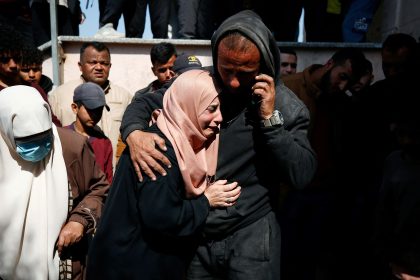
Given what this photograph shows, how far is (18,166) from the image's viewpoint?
2.25 meters

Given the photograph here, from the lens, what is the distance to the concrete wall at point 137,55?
4.84m

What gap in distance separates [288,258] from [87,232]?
1.84 metres

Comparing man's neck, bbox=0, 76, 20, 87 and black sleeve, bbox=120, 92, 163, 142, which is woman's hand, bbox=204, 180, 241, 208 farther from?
man's neck, bbox=0, 76, 20, 87

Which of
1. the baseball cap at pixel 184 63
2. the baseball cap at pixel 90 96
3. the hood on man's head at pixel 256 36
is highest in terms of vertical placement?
the hood on man's head at pixel 256 36

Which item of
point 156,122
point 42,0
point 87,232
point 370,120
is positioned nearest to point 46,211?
point 87,232

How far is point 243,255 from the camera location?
6.81 feet

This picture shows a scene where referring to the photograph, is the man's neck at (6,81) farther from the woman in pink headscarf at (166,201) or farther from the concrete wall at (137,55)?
the woman in pink headscarf at (166,201)

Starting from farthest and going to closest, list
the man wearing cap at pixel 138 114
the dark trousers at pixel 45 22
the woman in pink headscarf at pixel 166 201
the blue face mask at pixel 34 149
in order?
the dark trousers at pixel 45 22, the blue face mask at pixel 34 149, the man wearing cap at pixel 138 114, the woman in pink headscarf at pixel 166 201

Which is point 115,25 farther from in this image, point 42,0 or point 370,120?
point 370,120

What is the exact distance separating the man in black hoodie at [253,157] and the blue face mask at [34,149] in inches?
20.3

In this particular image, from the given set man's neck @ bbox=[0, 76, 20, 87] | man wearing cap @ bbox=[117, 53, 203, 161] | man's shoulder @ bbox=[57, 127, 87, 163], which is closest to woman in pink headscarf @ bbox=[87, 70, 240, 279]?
man wearing cap @ bbox=[117, 53, 203, 161]

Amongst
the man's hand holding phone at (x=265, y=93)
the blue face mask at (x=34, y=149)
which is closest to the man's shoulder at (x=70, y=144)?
the blue face mask at (x=34, y=149)

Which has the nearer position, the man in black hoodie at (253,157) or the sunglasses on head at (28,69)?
the man in black hoodie at (253,157)

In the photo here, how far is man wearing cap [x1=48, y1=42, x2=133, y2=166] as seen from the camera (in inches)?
163
